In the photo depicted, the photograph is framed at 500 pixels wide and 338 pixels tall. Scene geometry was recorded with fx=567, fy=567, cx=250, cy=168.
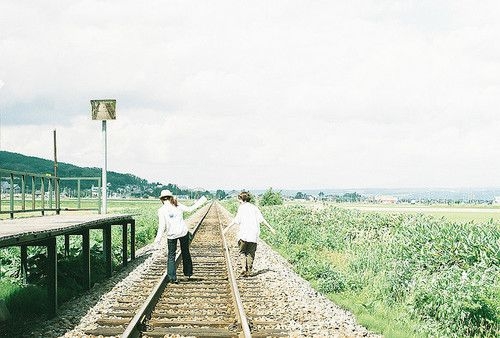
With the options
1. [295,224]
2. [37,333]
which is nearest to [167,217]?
[37,333]

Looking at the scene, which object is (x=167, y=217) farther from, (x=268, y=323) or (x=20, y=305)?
(x=268, y=323)

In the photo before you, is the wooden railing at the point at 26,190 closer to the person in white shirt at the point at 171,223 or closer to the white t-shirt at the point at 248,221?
the person in white shirt at the point at 171,223

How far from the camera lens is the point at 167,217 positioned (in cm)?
1227

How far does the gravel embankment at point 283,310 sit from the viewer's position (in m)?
8.31

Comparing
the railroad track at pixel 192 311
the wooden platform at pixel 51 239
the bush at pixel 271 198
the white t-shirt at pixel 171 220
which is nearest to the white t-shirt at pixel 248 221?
the railroad track at pixel 192 311

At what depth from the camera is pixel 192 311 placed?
944cm

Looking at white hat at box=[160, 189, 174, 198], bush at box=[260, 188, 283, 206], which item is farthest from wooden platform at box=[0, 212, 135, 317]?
bush at box=[260, 188, 283, 206]

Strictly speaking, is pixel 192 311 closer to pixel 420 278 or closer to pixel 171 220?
pixel 171 220

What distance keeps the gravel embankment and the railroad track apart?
0.91 feet

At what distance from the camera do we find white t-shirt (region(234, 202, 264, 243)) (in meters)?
13.5

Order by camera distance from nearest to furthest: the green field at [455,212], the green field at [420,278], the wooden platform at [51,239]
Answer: the wooden platform at [51,239] → the green field at [420,278] → the green field at [455,212]

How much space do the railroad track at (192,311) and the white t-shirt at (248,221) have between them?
93 centimetres

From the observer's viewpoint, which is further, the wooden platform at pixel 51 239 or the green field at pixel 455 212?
the green field at pixel 455 212

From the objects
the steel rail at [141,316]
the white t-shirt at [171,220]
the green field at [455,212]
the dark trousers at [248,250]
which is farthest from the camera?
the green field at [455,212]
